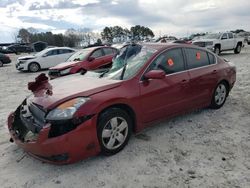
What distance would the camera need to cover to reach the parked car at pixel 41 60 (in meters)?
16.8

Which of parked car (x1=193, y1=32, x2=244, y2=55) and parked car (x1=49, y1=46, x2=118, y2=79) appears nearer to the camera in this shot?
parked car (x1=49, y1=46, x2=118, y2=79)

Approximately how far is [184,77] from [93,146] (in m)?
2.20

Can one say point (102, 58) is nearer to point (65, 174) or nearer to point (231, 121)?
point (231, 121)

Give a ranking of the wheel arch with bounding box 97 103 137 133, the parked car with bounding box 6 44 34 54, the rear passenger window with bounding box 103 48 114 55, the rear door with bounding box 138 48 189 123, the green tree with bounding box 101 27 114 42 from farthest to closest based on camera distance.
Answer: the green tree with bounding box 101 27 114 42
the parked car with bounding box 6 44 34 54
the rear passenger window with bounding box 103 48 114 55
the rear door with bounding box 138 48 189 123
the wheel arch with bounding box 97 103 137 133

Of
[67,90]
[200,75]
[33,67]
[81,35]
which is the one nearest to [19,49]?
[81,35]

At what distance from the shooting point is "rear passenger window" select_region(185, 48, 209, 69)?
535 cm

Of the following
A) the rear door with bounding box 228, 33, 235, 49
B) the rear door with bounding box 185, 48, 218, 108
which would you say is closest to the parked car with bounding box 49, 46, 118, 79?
the rear door with bounding box 185, 48, 218, 108

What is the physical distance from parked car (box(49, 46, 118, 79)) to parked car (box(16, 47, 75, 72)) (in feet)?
17.9

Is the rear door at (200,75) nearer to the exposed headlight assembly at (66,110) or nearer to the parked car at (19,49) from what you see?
the exposed headlight assembly at (66,110)

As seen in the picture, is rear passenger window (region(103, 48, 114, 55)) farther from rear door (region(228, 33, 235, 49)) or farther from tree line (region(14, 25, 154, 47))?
tree line (region(14, 25, 154, 47))

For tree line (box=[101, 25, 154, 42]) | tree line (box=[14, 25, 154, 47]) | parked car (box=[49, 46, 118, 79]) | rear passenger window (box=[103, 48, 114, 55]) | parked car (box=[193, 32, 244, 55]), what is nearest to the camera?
parked car (box=[49, 46, 118, 79])

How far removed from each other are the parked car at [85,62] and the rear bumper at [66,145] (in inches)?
282

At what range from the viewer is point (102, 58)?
12.2 m

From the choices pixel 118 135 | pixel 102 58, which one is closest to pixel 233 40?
pixel 102 58
